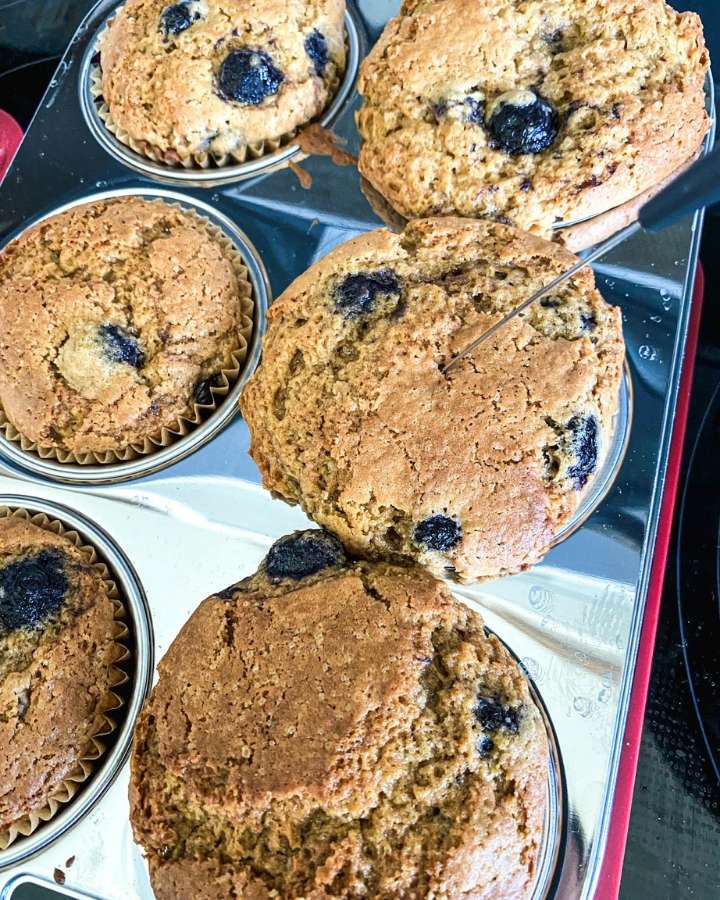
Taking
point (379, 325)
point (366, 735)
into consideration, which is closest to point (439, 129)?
point (379, 325)

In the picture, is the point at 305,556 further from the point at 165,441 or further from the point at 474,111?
the point at 474,111

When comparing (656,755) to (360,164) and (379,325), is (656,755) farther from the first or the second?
(360,164)

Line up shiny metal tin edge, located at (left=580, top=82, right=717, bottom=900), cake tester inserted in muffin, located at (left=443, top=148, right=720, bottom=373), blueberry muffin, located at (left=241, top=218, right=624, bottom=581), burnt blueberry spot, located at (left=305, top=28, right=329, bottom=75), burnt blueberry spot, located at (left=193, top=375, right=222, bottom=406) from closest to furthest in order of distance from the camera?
1. cake tester inserted in muffin, located at (left=443, top=148, right=720, bottom=373)
2. blueberry muffin, located at (left=241, top=218, right=624, bottom=581)
3. shiny metal tin edge, located at (left=580, top=82, right=717, bottom=900)
4. burnt blueberry spot, located at (left=193, top=375, right=222, bottom=406)
5. burnt blueberry spot, located at (left=305, top=28, right=329, bottom=75)

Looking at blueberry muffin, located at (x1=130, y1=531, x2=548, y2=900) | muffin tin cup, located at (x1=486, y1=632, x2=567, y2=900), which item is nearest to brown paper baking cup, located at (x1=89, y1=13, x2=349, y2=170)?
→ blueberry muffin, located at (x1=130, y1=531, x2=548, y2=900)

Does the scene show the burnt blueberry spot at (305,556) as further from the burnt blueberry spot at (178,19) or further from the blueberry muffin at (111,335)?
the burnt blueberry spot at (178,19)

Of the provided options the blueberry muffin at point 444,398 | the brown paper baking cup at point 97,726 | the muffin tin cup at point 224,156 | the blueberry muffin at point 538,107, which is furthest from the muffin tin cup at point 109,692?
the blueberry muffin at point 538,107

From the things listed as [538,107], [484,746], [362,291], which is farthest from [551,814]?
[538,107]

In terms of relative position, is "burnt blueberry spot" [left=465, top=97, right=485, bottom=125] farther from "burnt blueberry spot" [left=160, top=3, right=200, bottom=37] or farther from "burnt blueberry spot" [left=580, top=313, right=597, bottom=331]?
"burnt blueberry spot" [left=160, top=3, right=200, bottom=37]
